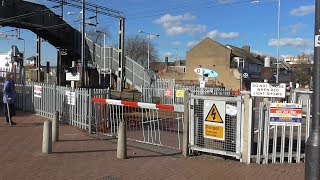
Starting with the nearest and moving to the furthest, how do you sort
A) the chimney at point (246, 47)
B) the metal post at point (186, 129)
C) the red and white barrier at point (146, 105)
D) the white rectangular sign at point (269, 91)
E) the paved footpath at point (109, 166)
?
the paved footpath at point (109, 166) → the metal post at point (186, 129) → the red and white barrier at point (146, 105) → the white rectangular sign at point (269, 91) → the chimney at point (246, 47)

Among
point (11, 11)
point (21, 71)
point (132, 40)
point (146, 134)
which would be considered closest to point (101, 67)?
point (11, 11)

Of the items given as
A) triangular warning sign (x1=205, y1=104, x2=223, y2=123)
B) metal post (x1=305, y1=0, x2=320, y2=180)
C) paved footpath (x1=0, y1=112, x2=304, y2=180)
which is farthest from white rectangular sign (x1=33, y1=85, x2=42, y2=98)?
metal post (x1=305, y1=0, x2=320, y2=180)

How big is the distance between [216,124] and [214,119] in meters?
0.11

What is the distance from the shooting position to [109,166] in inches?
331

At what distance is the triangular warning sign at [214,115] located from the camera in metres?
9.06

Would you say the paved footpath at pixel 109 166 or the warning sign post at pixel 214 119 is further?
the warning sign post at pixel 214 119

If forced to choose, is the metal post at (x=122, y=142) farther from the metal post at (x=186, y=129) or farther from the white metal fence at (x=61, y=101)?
the white metal fence at (x=61, y=101)

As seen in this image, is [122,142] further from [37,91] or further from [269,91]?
[37,91]

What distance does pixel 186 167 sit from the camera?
8500 millimetres

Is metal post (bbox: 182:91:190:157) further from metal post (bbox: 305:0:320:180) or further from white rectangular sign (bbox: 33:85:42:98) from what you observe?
white rectangular sign (bbox: 33:85:42:98)

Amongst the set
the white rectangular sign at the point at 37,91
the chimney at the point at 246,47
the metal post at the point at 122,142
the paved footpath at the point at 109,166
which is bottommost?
the paved footpath at the point at 109,166

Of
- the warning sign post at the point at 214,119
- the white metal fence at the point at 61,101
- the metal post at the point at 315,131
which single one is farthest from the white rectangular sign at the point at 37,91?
the metal post at the point at 315,131

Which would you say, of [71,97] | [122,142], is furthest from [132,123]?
[122,142]

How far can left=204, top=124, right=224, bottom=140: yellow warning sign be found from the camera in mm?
9028
